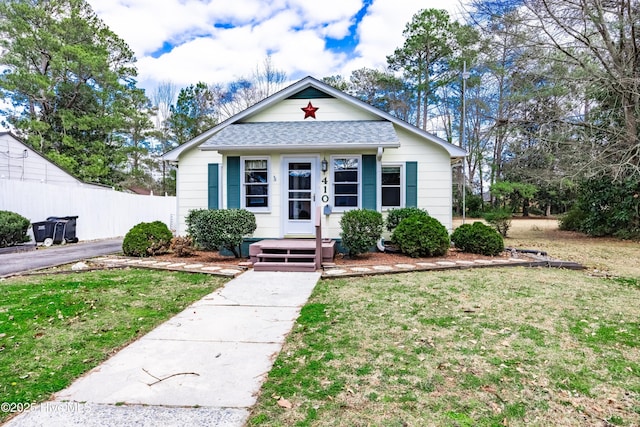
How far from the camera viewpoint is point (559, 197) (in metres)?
27.9

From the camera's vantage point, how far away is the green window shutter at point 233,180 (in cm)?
975

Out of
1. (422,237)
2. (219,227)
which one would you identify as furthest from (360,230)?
(219,227)

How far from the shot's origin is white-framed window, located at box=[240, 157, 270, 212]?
9742 millimetres

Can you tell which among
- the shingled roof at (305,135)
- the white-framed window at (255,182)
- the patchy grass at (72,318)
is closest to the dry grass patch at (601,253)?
the shingled roof at (305,135)

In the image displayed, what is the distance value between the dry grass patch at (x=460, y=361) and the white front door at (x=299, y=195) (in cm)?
430

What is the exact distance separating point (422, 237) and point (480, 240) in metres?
1.65

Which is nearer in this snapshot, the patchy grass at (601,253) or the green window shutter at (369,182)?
the patchy grass at (601,253)

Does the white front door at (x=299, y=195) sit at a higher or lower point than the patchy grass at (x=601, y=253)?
higher

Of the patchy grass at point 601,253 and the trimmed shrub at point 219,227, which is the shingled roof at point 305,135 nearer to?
the trimmed shrub at point 219,227

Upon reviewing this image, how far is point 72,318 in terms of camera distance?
4.25m

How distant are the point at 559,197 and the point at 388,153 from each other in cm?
2465

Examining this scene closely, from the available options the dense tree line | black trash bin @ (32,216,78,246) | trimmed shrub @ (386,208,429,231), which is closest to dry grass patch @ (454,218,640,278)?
the dense tree line

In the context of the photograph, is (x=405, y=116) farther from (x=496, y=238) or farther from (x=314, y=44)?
(x=496, y=238)

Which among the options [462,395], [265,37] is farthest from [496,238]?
[265,37]
